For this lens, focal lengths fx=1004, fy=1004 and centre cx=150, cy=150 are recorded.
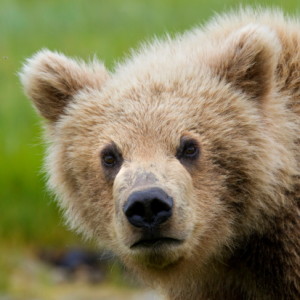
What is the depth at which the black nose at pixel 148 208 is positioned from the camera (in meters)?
5.35

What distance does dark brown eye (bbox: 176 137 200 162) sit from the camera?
582 centimetres

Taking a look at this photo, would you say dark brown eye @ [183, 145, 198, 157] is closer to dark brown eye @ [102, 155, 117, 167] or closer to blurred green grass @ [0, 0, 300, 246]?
dark brown eye @ [102, 155, 117, 167]

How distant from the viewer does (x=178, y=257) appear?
5691mm

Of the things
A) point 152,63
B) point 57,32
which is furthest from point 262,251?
point 57,32

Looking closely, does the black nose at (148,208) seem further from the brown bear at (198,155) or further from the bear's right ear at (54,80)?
the bear's right ear at (54,80)

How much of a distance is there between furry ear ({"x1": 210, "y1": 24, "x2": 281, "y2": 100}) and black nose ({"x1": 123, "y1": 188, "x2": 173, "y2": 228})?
3.45 ft

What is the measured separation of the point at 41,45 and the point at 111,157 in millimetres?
7345

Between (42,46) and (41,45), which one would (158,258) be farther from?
(41,45)

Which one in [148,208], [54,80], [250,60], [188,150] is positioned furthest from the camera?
[54,80]

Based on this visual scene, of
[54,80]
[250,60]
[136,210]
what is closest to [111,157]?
[136,210]

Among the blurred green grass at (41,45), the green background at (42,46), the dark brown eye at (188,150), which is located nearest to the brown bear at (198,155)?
the dark brown eye at (188,150)

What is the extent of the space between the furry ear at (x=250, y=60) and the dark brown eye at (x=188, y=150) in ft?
1.73

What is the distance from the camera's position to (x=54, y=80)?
638cm

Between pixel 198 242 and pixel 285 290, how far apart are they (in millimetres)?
642
